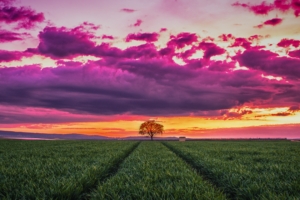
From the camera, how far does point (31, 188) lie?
7520mm

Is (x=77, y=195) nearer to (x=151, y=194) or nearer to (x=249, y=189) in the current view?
(x=151, y=194)

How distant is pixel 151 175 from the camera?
985cm

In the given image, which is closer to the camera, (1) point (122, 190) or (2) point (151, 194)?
(2) point (151, 194)

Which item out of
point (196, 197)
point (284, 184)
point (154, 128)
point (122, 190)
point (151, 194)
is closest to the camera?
point (196, 197)

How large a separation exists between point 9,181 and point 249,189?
8801 millimetres

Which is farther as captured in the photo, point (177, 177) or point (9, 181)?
point (177, 177)

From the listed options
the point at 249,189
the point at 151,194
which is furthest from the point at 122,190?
the point at 249,189

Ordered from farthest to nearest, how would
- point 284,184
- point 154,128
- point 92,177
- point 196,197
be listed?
point 154,128
point 92,177
point 284,184
point 196,197

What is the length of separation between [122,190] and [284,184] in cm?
587

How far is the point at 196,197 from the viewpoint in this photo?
6434mm

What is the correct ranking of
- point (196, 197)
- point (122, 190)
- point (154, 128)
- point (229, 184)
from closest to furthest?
1. point (196, 197)
2. point (122, 190)
3. point (229, 184)
4. point (154, 128)

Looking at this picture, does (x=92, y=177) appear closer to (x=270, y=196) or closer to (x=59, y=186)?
(x=59, y=186)

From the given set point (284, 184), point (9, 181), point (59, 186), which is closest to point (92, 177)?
point (59, 186)

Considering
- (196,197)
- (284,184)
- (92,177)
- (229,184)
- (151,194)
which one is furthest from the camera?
(92,177)
